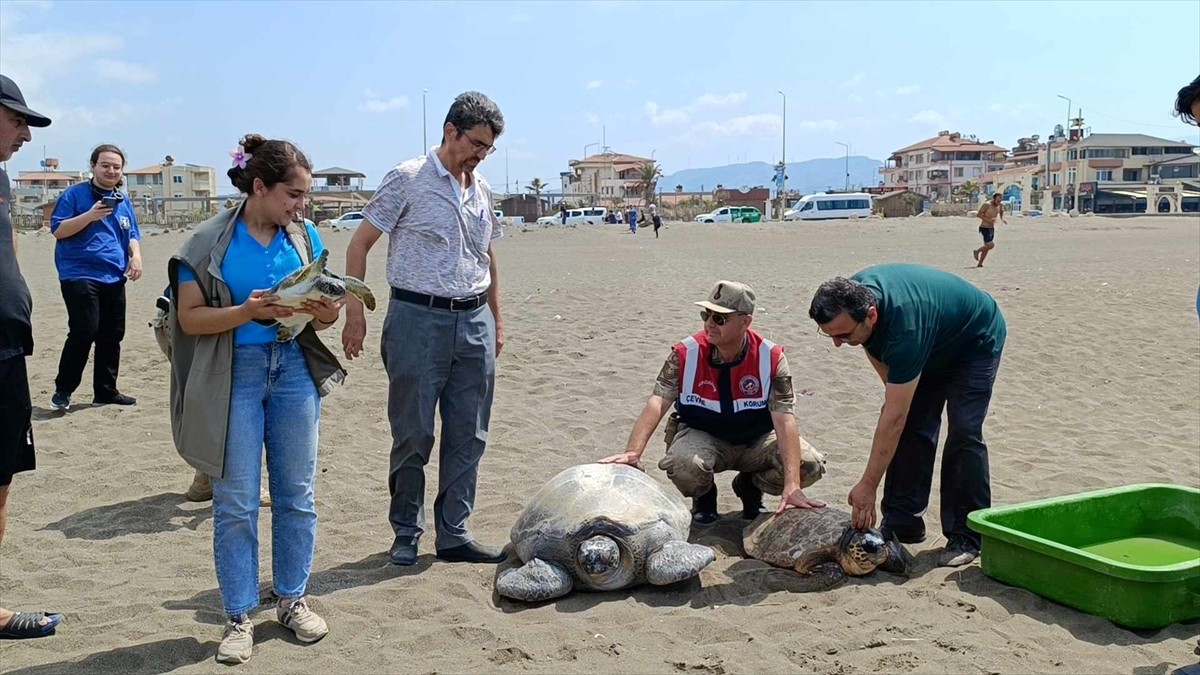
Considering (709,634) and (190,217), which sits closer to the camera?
(709,634)

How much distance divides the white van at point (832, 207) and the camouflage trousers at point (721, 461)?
41.1 meters

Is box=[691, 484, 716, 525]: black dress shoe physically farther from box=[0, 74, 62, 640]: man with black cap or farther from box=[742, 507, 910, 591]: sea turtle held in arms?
box=[0, 74, 62, 640]: man with black cap

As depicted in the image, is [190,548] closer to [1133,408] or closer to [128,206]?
[128,206]

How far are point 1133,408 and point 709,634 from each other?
5.00 metres

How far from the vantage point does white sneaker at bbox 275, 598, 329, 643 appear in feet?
11.5

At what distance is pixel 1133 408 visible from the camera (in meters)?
7.16

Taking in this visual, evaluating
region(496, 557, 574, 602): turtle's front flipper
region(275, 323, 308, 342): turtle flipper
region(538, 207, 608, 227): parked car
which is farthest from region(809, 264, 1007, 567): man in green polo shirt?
region(538, 207, 608, 227): parked car

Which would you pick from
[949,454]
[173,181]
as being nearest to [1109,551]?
[949,454]

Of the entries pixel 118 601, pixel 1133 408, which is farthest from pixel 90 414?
pixel 1133 408

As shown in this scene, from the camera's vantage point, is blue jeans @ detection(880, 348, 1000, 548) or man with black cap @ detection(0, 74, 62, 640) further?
blue jeans @ detection(880, 348, 1000, 548)

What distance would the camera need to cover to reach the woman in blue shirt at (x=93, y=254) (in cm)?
641

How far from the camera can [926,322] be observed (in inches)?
157

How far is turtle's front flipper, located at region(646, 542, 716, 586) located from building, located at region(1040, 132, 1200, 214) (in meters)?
71.1

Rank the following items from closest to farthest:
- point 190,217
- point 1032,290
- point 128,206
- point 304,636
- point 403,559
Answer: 1. point 304,636
2. point 403,559
3. point 128,206
4. point 1032,290
5. point 190,217
